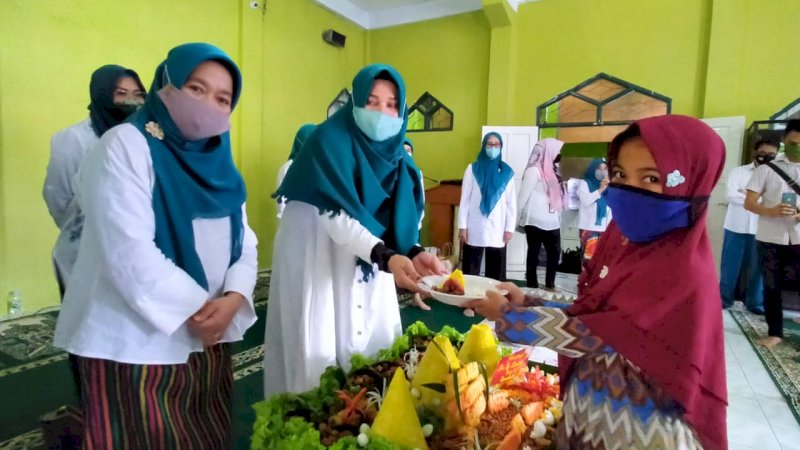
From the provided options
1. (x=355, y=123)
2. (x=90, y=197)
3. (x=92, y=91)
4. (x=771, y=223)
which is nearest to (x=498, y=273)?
(x=771, y=223)

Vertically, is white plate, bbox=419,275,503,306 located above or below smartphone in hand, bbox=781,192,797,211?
below

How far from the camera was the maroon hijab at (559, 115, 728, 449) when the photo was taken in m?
0.82

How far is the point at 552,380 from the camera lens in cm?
147

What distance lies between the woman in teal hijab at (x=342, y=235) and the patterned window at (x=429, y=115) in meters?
5.51

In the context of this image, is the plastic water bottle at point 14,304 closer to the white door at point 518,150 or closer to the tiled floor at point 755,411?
the tiled floor at point 755,411

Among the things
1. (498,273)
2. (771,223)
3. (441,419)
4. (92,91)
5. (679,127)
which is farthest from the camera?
(498,273)

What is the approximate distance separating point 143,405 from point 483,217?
3452 mm

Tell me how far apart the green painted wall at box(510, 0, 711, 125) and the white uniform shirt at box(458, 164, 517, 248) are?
7.88 feet

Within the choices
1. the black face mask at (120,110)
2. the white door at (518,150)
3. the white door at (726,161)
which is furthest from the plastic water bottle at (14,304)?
the white door at (726,161)

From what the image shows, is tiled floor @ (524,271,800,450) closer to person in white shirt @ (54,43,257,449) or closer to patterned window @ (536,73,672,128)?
person in white shirt @ (54,43,257,449)

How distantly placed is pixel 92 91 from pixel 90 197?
1.16 metres

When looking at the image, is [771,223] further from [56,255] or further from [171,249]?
[56,255]

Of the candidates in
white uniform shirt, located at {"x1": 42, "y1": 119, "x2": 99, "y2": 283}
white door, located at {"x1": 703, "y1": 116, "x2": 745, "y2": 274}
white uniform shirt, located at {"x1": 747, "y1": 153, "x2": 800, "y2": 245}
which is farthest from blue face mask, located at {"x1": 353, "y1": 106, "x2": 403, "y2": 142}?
white door, located at {"x1": 703, "y1": 116, "x2": 745, "y2": 274}

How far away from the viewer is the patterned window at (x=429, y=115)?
268 inches
